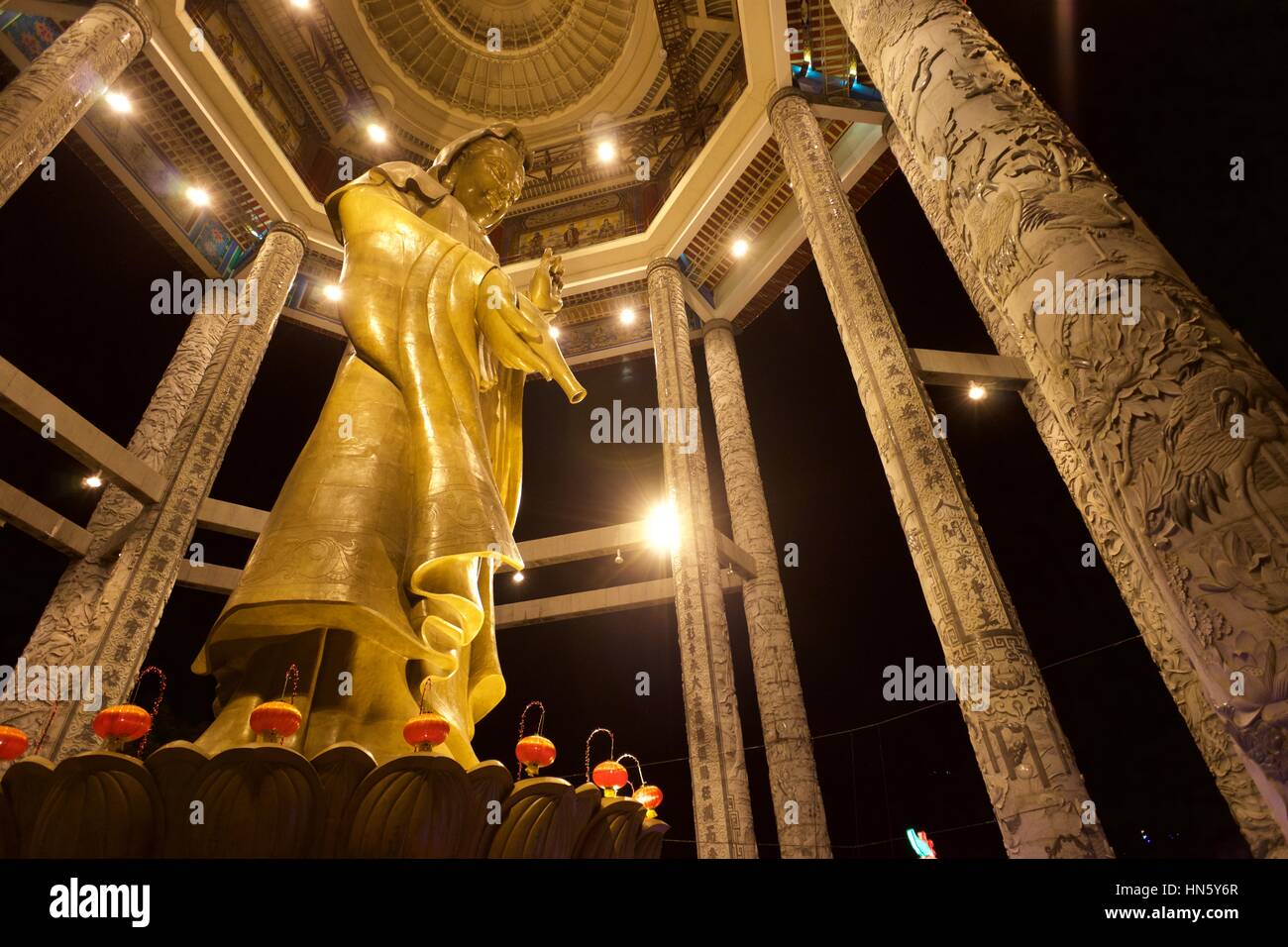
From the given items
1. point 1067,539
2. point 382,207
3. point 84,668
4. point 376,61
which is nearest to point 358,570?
point 382,207

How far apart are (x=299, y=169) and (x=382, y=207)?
31.5ft

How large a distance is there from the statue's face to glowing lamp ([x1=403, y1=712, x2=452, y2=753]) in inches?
115

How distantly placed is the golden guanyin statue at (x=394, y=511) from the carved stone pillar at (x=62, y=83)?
188 inches

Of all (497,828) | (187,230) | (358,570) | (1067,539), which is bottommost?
(497,828)

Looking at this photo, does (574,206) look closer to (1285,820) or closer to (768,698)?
(768,698)

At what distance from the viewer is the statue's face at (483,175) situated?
3871 millimetres

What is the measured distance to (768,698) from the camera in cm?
794

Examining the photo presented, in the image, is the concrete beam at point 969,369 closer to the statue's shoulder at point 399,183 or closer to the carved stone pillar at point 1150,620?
the carved stone pillar at point 1150,620

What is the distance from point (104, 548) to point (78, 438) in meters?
1.25

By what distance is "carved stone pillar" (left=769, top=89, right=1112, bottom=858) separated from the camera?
4.02 meters

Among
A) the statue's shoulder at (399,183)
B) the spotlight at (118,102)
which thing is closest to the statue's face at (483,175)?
the statue's shoulder at (399,183)

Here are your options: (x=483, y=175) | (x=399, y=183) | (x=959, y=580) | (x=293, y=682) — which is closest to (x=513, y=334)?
(x=399, y=183)

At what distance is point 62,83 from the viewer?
6.38 meters

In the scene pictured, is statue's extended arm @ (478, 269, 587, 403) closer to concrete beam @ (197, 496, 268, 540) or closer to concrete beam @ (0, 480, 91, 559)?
concrete beam @ (0, 480, 91, 559)
